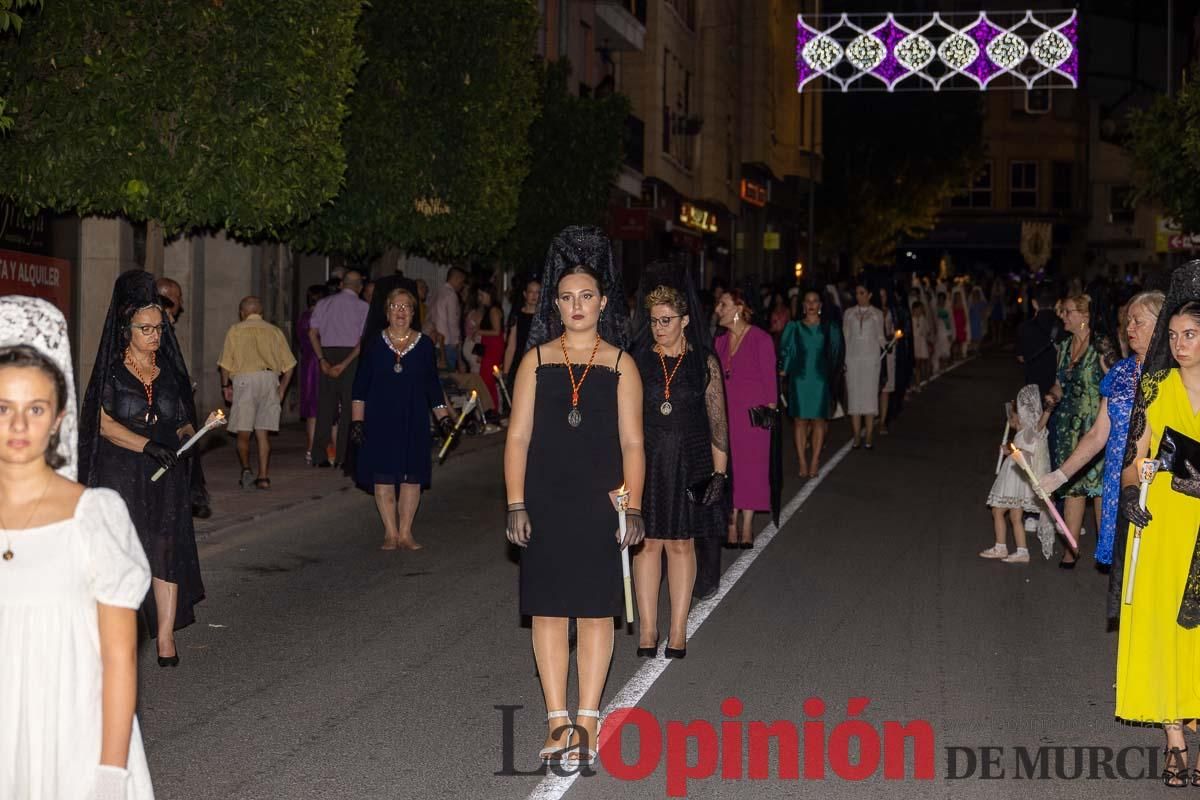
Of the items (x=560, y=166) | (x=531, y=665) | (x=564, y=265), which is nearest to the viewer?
(x=564, y=265)

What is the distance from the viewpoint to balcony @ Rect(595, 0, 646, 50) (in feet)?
123

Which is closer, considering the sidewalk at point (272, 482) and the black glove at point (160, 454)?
the black glove at point (160, 454)

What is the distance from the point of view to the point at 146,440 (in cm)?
849

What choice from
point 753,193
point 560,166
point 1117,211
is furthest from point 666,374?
point 1117,211

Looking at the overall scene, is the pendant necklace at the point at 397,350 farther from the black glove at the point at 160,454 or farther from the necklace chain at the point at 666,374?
the black glove at the point at 160,454

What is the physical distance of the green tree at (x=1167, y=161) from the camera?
69.7 ft

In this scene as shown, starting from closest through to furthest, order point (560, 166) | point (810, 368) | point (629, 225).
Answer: point (810, 368)
point (560, 166)
point (629, 225)

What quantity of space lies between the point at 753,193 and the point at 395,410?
46511mm

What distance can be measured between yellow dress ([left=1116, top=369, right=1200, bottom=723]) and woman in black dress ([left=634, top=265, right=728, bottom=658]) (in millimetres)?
2846

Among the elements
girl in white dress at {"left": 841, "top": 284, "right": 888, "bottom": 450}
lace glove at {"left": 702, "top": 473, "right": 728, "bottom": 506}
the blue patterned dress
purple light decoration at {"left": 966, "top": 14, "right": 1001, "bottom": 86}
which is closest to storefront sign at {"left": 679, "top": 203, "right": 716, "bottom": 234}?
purple light decoration at {"left": 966, "top": 14, "right": 1001, "bottom": 86}

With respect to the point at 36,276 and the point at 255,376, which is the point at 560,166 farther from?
the point at 255,376

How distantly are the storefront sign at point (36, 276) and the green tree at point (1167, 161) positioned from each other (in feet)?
41.7

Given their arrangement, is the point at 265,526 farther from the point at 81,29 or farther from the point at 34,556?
the point at 34,556

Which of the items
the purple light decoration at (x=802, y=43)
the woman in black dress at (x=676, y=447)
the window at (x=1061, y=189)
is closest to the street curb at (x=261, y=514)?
the woman in black dress at (x=676, y=447)
